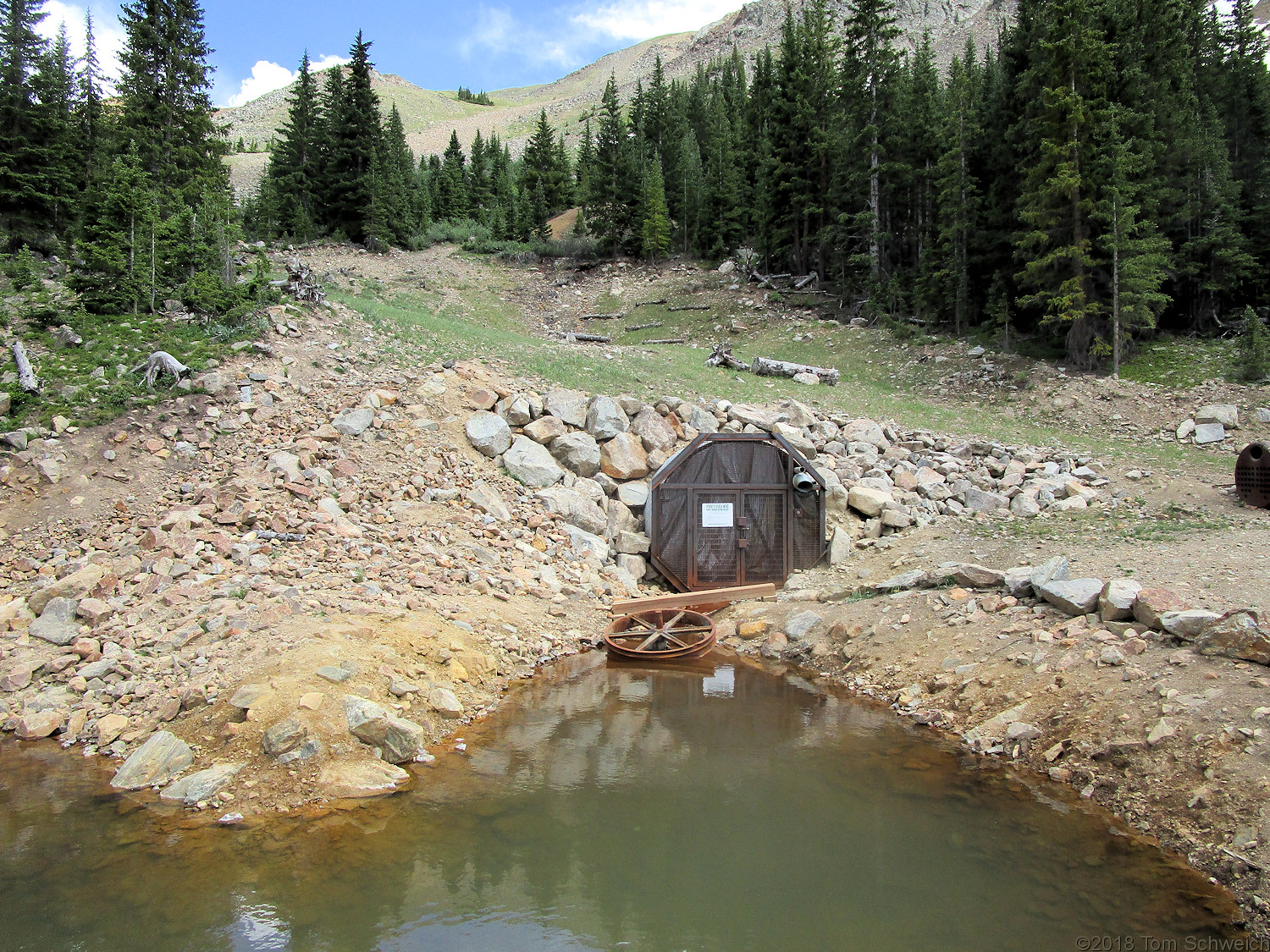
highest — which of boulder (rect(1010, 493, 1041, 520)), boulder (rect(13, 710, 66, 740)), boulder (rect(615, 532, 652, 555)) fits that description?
boulder (rect(1010, 493, 1041, 520))

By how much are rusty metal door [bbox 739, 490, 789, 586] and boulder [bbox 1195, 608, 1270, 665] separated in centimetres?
758

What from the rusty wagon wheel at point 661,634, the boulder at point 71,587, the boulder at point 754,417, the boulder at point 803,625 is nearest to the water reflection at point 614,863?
the boulder at point 71,587

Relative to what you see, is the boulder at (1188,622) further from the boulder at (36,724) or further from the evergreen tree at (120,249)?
the evergreen tree at (120,249)

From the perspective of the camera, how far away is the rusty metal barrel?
547 inches

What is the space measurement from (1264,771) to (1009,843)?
2169 millimetres

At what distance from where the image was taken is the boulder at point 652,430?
16.2 meters

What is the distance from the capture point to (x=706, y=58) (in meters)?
165

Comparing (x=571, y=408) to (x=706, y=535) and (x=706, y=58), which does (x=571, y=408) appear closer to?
(x=706, y=535)

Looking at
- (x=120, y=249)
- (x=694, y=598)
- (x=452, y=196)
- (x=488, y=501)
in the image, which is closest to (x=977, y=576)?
(x=694, y=598)

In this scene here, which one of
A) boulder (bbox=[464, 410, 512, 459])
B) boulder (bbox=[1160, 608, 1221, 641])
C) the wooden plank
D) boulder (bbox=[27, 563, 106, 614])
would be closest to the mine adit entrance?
the wooden plank

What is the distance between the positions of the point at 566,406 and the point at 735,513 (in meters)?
4.67

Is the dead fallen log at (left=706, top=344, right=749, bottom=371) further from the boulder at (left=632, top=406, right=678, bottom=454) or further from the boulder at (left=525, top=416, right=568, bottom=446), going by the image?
the boulder at (left=525, top=416, right=568, bottom=446)

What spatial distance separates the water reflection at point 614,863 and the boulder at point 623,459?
8.26 meters

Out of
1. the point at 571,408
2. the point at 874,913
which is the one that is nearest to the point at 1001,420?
the point at 571,408
